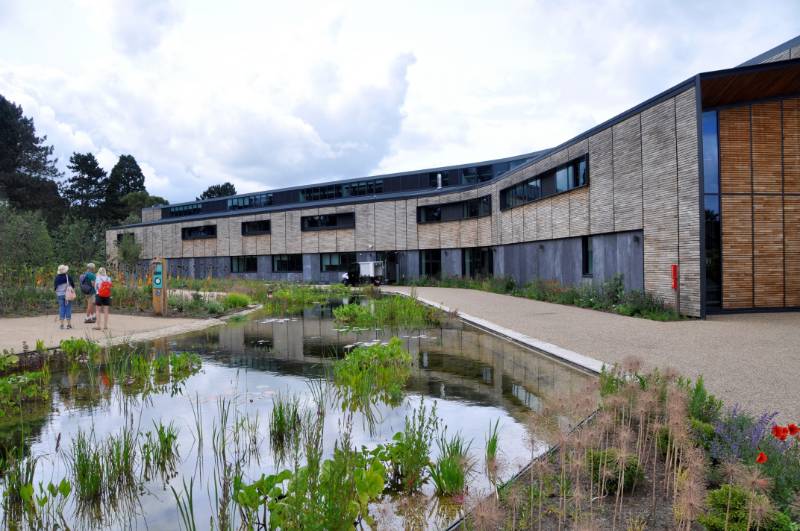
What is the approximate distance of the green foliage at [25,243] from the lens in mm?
21953

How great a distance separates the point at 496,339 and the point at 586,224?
35.9ft

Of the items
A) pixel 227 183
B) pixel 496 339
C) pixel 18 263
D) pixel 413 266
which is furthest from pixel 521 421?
pixel 227 183

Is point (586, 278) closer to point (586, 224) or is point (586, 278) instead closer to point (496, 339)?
point (586, 224)

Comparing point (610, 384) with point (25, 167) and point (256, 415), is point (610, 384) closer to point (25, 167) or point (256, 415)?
point (256, 415)

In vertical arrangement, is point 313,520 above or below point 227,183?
below

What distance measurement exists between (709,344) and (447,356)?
5.34 metres

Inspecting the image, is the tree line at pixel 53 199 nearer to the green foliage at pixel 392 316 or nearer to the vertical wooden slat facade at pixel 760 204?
the green foliage at pixel 392 316

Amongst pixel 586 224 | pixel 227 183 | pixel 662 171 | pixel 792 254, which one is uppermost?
pixel 227 183

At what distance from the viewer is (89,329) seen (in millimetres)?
13922

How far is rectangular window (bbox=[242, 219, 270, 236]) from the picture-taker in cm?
4691

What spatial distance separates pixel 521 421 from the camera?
19.1 feet

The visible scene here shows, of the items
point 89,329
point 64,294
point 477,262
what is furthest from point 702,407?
point 477,262

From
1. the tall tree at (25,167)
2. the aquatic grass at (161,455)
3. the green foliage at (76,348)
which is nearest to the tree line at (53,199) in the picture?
the tall tree at (25,167)

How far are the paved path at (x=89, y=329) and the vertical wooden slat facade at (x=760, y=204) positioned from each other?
16.2 meters
